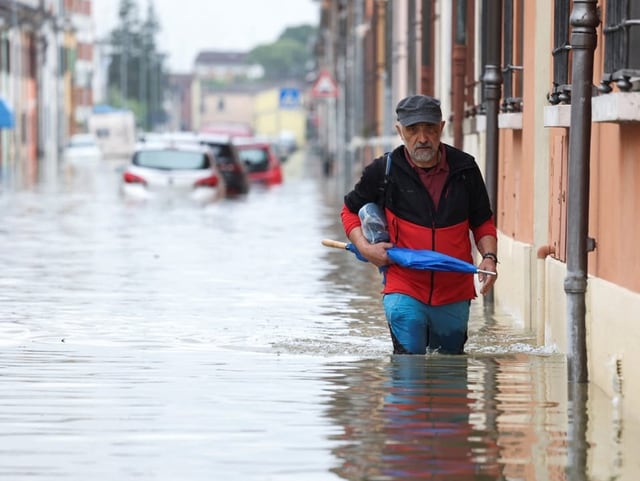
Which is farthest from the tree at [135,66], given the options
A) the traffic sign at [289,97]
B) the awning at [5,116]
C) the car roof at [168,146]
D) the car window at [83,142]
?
the car roof at [168,146]

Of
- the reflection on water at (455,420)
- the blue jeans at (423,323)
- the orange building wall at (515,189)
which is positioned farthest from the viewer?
the orange building wall at (515,189)

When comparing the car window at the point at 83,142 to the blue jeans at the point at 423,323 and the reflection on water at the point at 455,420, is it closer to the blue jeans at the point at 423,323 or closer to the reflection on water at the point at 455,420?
the reflection on water at the point at 455,420

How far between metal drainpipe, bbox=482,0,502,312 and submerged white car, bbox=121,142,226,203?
18.1 m

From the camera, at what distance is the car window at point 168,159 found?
113 ft

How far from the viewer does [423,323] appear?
32.4ft

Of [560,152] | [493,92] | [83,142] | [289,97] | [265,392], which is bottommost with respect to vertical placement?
[83,142]

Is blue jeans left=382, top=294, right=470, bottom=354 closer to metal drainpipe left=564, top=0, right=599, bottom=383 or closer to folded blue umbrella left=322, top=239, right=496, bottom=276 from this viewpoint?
folded blue umbrella left=322, top=239, right=496, bottom=276

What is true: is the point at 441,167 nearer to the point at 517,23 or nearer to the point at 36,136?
the point at 517,23

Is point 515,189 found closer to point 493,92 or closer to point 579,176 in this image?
point 493,92

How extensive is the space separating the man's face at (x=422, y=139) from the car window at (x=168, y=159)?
24949mm

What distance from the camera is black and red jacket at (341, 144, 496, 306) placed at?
9.66 m

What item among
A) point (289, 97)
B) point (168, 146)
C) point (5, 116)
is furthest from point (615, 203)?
point (5, 116)

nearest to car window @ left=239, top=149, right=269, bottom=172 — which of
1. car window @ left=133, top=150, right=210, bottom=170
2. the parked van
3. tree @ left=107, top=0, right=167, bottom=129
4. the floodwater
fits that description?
car window @ left=133, top=150, right=210, bottom=170

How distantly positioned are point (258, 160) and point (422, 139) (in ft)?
138
